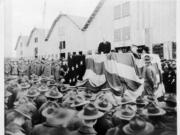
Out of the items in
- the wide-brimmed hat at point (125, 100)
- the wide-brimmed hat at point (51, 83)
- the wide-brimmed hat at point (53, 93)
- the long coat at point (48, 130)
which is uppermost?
the wide-brimmed hat at point (51, 83)

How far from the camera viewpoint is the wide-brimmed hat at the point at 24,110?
1895mm

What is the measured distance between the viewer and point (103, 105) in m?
1.83

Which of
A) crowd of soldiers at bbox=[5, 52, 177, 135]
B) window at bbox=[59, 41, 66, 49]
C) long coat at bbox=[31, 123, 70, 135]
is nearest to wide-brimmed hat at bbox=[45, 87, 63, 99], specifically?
crowd of soldiers at bbox=[5, 52, 177, 135]

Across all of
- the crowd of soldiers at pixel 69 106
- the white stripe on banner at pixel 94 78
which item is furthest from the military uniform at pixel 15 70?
the white stripe on banner at pixel 94 78

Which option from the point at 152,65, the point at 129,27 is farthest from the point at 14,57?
the point at 152,65

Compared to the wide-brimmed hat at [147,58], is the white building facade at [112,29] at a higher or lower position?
higher

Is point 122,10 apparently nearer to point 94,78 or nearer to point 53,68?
point 94,78

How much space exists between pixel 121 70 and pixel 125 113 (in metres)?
0.33

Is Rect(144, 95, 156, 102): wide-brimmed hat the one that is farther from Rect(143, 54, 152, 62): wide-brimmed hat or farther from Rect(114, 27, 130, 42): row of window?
Rect(114, 27, 130, 42): row of window

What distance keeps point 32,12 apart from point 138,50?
92cm

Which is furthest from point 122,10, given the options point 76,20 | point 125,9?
point 76,20

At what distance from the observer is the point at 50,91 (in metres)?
1.91

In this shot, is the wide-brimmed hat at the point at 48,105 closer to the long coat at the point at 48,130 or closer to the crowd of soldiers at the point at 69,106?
the crowd of soldiers at the point at 69,106

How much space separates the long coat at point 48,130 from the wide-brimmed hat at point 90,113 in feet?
0.56
